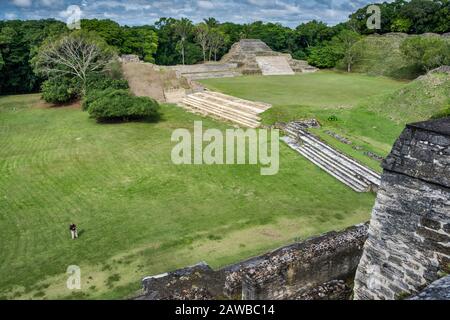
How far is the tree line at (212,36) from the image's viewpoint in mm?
32656

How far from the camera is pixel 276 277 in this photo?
6691 millimetres

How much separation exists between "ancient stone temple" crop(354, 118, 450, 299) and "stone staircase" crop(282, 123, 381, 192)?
8.85 m

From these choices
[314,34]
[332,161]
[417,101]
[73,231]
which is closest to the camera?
[73,231]

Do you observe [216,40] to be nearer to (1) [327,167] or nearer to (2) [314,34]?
(2) [314,34]

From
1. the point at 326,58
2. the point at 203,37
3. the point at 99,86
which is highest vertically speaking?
the point at 203,37

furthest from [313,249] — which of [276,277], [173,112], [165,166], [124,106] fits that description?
[173,112]

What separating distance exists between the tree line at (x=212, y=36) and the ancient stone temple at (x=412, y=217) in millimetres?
31693

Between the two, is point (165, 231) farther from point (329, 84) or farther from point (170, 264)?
point (329, 84)

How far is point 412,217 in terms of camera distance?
541 cm

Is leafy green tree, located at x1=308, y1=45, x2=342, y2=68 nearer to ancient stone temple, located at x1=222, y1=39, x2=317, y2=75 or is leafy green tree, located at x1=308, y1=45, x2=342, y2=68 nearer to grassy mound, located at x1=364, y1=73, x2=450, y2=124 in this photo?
ancient stone temple, located at x1=222, y1=39, x2=317, y2=75

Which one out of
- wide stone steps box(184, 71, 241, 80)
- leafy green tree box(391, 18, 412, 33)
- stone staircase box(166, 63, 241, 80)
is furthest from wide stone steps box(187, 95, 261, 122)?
leafy green tree box(391, 18, 412, 33)

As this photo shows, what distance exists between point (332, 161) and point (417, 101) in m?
9.50

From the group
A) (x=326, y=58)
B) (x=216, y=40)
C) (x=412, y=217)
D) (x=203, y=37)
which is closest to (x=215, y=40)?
(x=216, y=40)

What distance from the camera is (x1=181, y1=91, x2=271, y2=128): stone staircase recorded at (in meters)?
22.3
